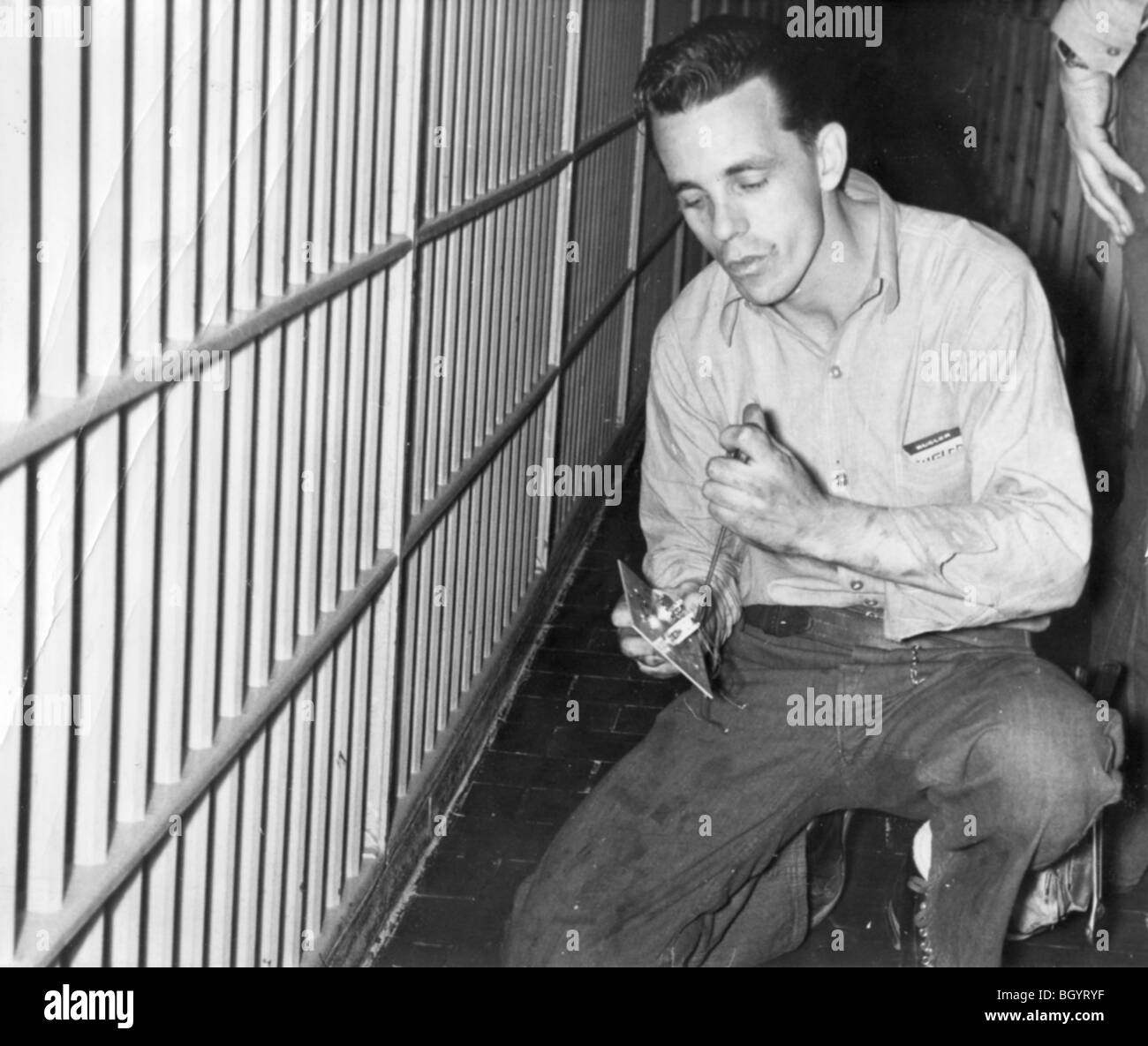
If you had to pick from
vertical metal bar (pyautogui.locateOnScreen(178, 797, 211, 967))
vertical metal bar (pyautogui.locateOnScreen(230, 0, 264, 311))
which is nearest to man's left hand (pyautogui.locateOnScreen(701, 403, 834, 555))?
vertical metal bar (pyautogui.locateOnScreen(230, 0, 264, 311))

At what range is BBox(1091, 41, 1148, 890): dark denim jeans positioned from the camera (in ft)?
11.2

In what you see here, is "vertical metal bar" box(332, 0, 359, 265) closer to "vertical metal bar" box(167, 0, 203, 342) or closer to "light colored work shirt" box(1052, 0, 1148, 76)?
"vertical metal bar" box(167, 0, 203, 342)

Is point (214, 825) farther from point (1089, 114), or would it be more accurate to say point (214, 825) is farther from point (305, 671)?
point (1089, 114)

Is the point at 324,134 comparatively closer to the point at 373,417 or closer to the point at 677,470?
the point at 373,417

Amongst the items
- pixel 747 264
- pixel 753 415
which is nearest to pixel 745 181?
pixel 747 264

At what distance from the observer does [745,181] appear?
277cm

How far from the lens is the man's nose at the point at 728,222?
2775 mm

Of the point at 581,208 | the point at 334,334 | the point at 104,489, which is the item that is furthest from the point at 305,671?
the point at 581,208

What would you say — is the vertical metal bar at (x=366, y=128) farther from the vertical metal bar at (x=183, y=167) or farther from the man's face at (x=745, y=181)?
the vertical metal bar at (x=183, y=167)

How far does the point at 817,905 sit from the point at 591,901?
2.37ft

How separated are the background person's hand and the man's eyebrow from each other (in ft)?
2.98

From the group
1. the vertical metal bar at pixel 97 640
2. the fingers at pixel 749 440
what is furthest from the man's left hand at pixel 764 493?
the vertical metal bar at pixel 97 640
